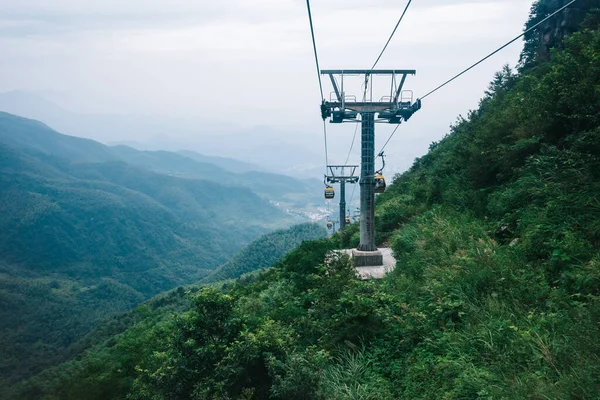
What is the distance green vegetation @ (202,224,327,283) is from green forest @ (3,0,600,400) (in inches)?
3247

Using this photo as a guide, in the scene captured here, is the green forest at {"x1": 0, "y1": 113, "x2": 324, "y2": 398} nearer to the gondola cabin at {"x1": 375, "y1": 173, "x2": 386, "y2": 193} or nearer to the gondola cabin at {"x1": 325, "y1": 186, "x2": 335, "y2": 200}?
the gondola cabin at {"x1": 325, "y1": 186, "x2": 335, "y2": 200}

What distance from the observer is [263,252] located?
327 feet

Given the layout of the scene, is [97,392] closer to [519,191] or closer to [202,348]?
[202,348]

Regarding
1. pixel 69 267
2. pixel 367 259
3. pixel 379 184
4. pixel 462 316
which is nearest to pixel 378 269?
pixel 367 259

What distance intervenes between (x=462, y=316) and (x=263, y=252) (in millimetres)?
94877

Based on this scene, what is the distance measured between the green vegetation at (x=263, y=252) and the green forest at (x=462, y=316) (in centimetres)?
8248

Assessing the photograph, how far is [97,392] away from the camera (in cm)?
775

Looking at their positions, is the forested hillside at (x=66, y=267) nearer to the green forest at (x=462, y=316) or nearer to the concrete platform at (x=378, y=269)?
the concrete platform at (x=378, y=269)

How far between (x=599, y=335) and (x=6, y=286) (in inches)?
4833

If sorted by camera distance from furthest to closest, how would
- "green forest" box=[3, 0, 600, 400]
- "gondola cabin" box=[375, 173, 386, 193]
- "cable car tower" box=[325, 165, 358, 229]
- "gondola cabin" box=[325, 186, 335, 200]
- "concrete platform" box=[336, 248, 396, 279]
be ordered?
"cable car tower" box=[325, 165, 358, 229], "gondola cabin" box=[325, 186, 335, 200], "gondola cabin" box=[375, 173, 386, 193], "concrete platform" box=[336, 248, 396, 279], "green forest" box=[3, 0, 600, 400]

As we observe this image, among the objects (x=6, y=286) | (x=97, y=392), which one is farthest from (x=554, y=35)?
(x=6, y=286)

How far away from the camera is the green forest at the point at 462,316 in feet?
16.1

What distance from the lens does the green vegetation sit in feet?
315

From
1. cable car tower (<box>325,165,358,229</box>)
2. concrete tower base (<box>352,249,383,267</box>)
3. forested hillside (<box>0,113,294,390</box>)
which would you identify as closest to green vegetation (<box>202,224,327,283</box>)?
forested hillside (<box>0,113,294,390</box>)
